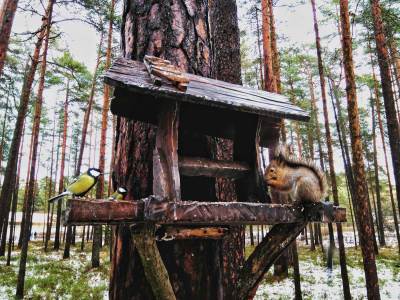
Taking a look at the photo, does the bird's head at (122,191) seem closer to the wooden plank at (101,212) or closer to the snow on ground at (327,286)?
the wooden plank at (101,212)

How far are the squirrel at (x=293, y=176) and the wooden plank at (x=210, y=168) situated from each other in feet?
0.68

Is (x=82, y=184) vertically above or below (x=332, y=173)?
below

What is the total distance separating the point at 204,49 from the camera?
2.73m

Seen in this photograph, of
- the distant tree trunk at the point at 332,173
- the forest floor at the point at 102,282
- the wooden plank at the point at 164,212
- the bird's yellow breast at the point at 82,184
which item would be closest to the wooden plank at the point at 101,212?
the wooden plank at the point at 164,212

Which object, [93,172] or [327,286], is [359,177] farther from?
[327,286]

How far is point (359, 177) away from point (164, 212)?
7744 millimetres

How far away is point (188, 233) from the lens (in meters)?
2.10

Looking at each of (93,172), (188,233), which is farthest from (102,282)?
(188,233)

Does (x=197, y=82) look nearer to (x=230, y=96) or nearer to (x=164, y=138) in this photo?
(x=230, y=96)

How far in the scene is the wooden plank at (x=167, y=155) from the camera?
1951mm

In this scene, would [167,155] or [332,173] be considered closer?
[167,155]

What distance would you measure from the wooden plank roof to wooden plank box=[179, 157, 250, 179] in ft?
1.47

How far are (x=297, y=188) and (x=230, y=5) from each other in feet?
13.9

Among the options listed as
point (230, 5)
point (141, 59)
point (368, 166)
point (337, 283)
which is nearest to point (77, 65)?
point (230, 5)
